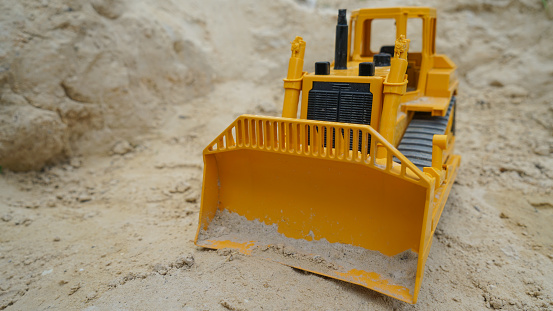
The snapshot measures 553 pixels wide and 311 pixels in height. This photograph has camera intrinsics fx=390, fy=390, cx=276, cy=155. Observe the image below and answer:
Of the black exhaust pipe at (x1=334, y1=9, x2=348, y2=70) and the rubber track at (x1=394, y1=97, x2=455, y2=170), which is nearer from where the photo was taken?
the rubber track at (x1=394, y1=97, x2=455, y2=170)

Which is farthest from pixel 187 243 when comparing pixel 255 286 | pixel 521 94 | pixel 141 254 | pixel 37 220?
pixel 521 94

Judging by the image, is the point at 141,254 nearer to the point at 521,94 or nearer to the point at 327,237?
the point at 327,237

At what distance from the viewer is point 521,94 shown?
677cm

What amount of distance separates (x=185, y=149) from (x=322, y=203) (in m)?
3.25

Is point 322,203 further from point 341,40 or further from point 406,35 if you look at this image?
point 406,35

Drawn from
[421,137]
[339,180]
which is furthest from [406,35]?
[339,180]

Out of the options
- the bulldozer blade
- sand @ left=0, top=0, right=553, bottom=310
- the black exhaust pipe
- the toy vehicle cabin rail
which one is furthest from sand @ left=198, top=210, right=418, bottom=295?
the black exhaust pipe

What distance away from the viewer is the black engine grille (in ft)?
10.8

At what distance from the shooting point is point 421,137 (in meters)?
3.64

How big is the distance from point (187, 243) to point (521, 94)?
A: 20.6 feet

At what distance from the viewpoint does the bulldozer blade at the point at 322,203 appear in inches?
107

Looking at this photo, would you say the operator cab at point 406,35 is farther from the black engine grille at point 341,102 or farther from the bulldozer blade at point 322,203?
the bulldozer blade at point 322,203

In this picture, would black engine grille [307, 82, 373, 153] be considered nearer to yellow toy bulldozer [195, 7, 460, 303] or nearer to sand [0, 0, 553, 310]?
yellow toy bulldozer [195, 7, 460, 303]

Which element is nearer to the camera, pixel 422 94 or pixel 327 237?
pixel 327 237
